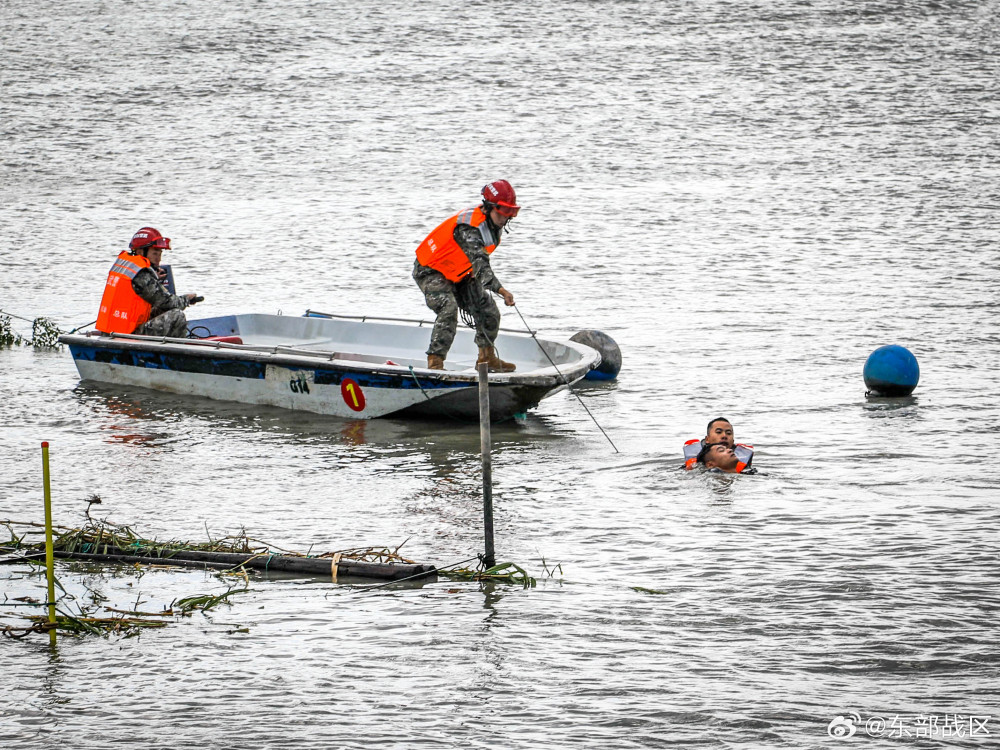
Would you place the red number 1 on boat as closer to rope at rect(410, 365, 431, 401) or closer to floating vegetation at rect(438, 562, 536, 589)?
rope at rect(410, 365, 431, 401)

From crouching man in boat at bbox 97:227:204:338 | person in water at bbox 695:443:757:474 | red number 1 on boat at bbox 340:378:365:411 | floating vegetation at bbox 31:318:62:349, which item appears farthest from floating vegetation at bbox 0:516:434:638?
floating vegetation at bbox 31:318:62:349

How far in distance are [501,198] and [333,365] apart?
82.2 inches

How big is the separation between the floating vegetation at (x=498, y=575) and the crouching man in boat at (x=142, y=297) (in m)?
6.76

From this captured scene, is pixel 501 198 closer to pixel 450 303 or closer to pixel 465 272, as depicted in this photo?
pixel 465 272

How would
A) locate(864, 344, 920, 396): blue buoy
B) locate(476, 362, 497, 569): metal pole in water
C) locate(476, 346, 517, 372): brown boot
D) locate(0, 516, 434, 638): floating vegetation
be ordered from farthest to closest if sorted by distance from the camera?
locate(864, 344, 920, 396): blue buoy → locate(476, 346, 517, 372): brown boot → locate(476, 362, 497, 569): metal pole in water → locate(0, 516, 434, 638): floating vegetation

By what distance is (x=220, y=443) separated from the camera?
1216 cm

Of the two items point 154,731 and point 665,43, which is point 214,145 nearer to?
point 665,43

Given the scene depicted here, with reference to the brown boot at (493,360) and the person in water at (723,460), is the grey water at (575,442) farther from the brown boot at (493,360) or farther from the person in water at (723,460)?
the brown boot at (493,360)

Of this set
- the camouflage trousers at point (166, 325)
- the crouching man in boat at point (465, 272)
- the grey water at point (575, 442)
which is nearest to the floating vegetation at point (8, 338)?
the grey water at point (575, 442)

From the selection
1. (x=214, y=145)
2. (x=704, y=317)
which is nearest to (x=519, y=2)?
(x=214, y=145)

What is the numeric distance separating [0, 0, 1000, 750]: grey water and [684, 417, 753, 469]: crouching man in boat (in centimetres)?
26

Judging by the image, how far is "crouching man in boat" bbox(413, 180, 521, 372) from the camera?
12383 mm

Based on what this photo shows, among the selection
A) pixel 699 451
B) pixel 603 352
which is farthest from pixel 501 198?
pixel 699 451

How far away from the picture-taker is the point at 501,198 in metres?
12.2
